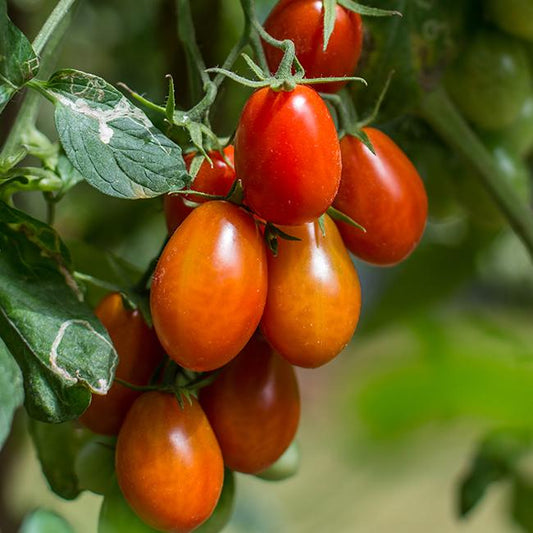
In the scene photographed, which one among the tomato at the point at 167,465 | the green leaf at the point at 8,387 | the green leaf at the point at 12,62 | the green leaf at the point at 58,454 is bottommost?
the green leaf at the point at 58,454

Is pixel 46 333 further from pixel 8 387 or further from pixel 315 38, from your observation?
pixel 315 38

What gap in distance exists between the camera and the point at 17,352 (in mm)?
348

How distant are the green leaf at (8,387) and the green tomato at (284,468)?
0.15 metres

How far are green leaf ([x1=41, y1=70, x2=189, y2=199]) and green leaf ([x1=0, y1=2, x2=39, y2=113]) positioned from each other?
12 mm

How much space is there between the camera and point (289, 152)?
1.01 feet

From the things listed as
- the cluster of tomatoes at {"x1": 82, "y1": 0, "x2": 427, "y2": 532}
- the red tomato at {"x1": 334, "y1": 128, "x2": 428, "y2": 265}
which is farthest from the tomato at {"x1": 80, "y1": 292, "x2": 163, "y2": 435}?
the red tomato at {"x1": 334, "y1": 128, "x2": 428, "y2": 265}

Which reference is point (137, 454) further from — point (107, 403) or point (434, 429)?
point (434, 429)

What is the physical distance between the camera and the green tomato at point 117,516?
37 cm

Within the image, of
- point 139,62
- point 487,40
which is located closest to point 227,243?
point 487,40

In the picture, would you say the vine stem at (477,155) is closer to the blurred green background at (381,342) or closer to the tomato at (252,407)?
the blurred green background at (381,342)

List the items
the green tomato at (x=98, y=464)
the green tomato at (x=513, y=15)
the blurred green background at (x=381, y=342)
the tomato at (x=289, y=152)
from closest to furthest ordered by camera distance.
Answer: the blurred green background at (x=381, y=342)
the tomato at (x=289, y=152)
the green tomato at (x=98, y=464)
the green tomato at (x=513, y=15)

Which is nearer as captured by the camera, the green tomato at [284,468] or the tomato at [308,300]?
the tomato at [308,300]

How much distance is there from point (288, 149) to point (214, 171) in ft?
0.15

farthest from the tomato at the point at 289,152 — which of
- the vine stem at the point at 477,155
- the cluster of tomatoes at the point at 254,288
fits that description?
the vine stem at the point at 477,155
